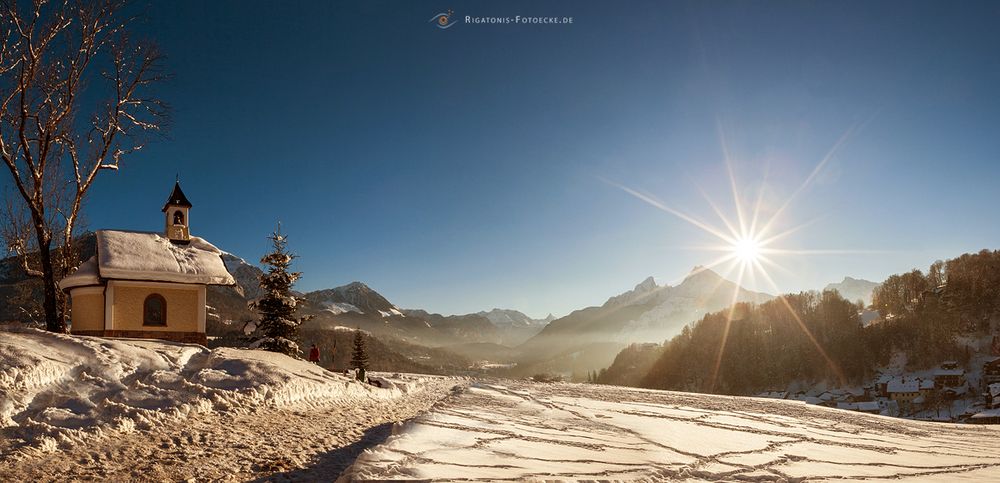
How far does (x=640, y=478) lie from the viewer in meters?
6.98

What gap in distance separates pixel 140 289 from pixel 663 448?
63.1 ft

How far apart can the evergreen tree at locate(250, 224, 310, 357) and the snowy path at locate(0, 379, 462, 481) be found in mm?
14013

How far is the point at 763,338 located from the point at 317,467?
122899mm

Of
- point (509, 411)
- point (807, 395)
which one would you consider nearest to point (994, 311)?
point (807, 395)

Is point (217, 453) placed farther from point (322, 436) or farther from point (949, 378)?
point (949, 378)

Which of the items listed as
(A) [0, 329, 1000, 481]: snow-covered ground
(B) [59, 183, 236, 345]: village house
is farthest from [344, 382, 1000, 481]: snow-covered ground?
(B) [59, 183, 236, 345]: village house

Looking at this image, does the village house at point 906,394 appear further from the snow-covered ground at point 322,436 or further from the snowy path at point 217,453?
the snowy path at point 217,453

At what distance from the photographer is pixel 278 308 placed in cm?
2591

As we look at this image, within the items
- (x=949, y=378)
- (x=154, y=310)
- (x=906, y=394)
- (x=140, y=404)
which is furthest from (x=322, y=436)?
(x=949, y=378)

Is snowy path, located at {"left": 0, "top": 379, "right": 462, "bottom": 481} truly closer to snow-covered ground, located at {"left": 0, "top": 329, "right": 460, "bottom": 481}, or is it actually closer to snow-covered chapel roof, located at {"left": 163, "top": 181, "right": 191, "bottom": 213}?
snow-covered ground, located at {"left": 0, "top": 329, "right": 460, "bottom": 481}

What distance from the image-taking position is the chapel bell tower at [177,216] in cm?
2380

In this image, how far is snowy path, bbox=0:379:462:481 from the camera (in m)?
7.21

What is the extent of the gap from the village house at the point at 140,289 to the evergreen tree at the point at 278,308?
4.27 m

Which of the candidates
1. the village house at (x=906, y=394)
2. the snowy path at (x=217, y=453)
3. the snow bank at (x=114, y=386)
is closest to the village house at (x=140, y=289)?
the snow bank at (x=114, y=386)
